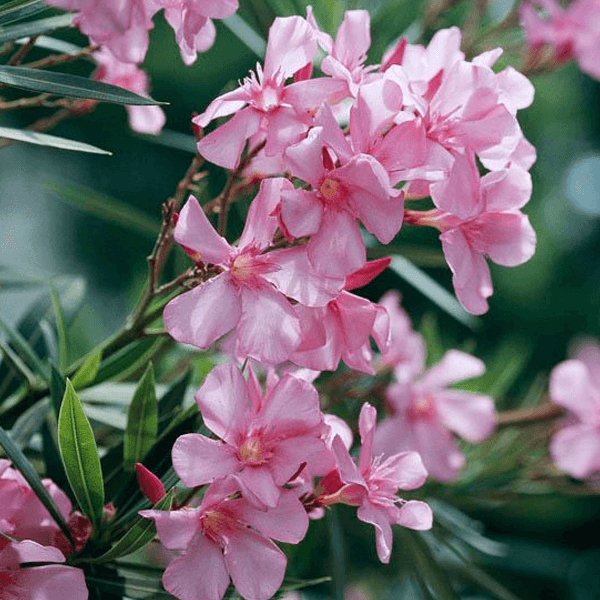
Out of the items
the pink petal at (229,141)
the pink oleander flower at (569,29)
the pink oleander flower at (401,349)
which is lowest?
the pink oleander flower at (401,349)

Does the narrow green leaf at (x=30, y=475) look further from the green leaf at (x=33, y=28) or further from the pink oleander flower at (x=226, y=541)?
the green leaf at (x=33, y=28)

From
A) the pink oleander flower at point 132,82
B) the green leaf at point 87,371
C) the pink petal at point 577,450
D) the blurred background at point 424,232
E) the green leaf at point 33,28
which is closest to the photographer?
the green leaf at point 33,28

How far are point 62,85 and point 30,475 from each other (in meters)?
0.27

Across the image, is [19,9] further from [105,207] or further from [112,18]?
[105,207]

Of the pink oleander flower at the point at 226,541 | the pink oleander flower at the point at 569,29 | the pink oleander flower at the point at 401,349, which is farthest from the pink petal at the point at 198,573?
the pink oleander flower at the point at 569,29

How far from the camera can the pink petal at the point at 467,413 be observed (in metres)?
1.45

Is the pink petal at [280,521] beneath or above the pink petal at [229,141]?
beneath

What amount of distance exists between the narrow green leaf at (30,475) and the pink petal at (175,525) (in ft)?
0.29

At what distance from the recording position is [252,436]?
73 centimetres

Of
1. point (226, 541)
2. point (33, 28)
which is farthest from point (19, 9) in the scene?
point (226, 541)

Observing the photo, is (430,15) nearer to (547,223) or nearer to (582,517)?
(582,517)

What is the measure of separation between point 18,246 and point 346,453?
4220mm

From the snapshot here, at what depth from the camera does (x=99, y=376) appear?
1001 millimetres

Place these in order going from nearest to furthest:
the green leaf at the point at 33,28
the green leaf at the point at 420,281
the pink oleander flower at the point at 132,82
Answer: the green leaf at the point at 33,28 < the pink oleander flower at the point at 132,82 < the green leaf at the point at 420,281
